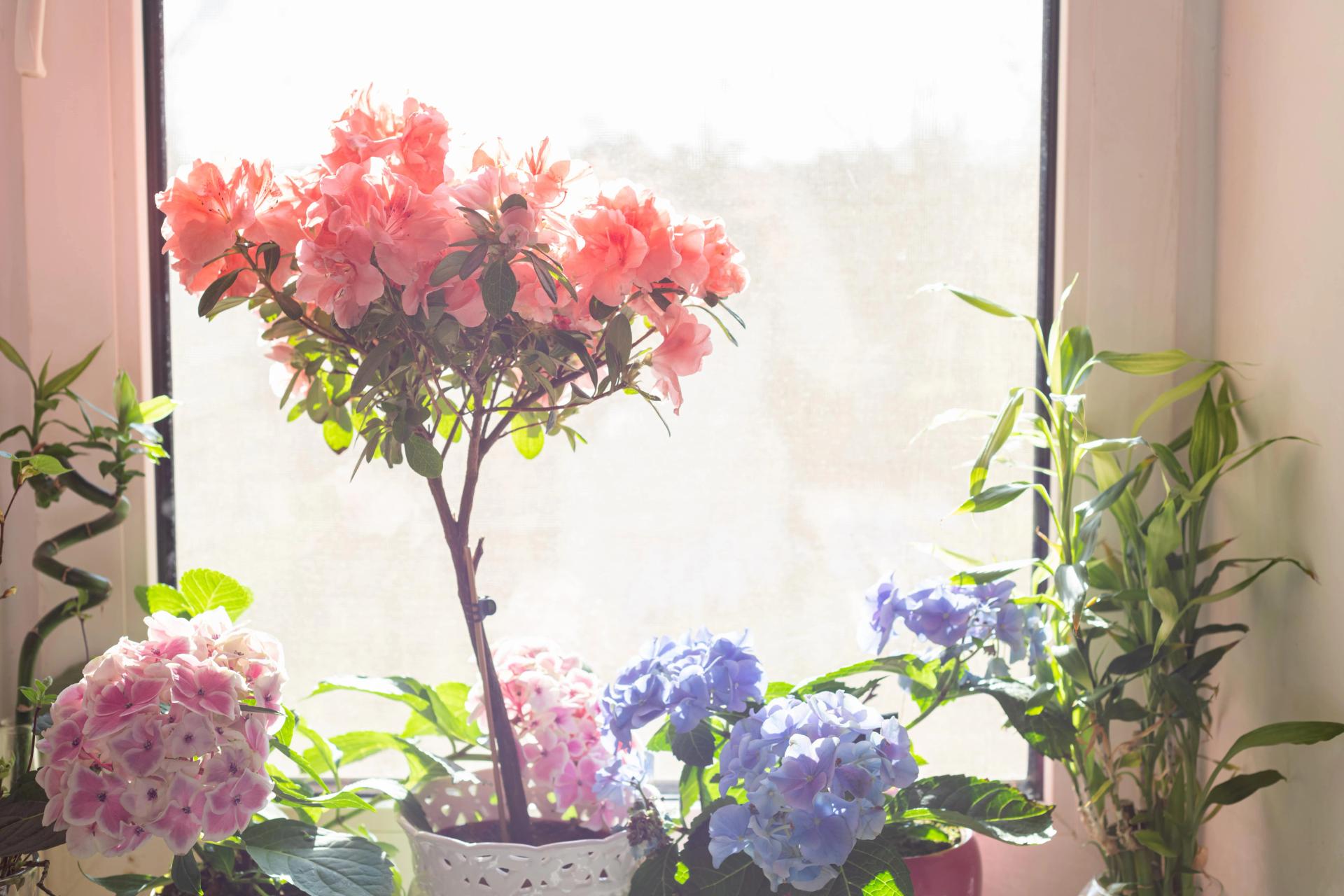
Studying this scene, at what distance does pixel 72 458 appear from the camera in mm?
1020

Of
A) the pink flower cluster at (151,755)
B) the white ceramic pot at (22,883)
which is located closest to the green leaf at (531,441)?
the pink flower cluster at (151,755)

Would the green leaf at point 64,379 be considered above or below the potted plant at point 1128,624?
above

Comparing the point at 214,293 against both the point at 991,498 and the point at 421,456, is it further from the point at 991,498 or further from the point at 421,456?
the point at 991,498

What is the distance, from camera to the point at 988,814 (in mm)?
855

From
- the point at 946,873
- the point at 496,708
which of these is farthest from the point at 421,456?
the point at 946,873

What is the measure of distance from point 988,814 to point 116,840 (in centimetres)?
70

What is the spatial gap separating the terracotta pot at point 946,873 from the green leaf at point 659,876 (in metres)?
0.21

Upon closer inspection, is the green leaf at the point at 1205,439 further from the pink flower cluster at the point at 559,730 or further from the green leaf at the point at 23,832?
the green leaf at the point at 23,832

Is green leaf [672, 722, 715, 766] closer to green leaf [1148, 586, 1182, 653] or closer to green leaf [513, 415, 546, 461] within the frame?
green leaf [513, 415, 546, 461]

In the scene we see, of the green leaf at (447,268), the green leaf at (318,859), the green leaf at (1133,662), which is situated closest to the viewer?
the green leaf at (447,268)

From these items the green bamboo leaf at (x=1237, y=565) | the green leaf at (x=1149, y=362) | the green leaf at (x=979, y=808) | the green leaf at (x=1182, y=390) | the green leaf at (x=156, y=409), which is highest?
the green leaf at (x=1149, y=362)

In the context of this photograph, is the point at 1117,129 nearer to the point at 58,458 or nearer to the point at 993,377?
the point at 993,377

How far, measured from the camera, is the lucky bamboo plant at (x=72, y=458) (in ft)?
3.06

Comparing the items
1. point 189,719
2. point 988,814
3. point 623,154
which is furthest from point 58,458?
point 988,814
